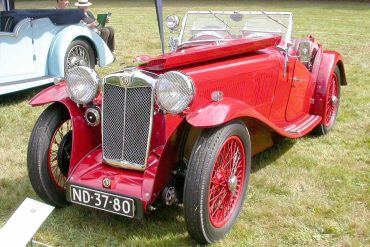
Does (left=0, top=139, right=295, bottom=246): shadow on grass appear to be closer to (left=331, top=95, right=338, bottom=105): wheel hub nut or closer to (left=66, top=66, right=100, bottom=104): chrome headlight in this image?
(left=66, top=66, right=100, bottom=104): chrome headlight

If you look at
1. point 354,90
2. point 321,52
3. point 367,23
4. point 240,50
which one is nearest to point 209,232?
point 240,50

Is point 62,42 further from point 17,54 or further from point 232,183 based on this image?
point 232,183

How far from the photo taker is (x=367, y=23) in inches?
569

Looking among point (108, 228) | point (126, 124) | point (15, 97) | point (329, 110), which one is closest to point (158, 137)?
point (126, 124)

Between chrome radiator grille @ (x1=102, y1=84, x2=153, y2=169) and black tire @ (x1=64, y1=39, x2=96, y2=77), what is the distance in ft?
11.7

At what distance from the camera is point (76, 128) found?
3152 mm

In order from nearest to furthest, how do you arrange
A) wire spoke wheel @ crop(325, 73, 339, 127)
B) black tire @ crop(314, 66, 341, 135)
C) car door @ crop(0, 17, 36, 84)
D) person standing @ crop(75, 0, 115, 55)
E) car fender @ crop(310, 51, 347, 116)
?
car fender @ crop(310, 51, 347, 116), black tire @ crop(314, 66, 341, 135), wire spoke wheel @ crop(325, 73, 339, 127), car door @ crop(0, 17, 36, 84), person standing @ crop(75, 0, 115, 55)

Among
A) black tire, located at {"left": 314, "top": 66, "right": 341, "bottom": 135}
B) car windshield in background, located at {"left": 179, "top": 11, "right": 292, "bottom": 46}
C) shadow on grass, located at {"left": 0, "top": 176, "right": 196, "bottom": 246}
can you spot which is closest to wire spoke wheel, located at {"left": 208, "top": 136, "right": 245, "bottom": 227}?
shadow on grass, located at {"left": 0, "top": 176, "right": 196, "bottom": 246}

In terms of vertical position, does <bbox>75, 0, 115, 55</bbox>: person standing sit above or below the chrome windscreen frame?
below

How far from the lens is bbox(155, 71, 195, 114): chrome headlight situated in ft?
9.02

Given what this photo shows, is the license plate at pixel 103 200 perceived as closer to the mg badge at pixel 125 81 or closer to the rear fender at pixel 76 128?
the rear fender at pixel 76 128

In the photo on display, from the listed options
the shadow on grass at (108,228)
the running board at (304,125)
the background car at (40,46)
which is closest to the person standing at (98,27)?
the background car at (40,46)

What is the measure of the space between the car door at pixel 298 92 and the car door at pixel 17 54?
339cm

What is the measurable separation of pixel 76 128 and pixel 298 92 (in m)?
2.13
